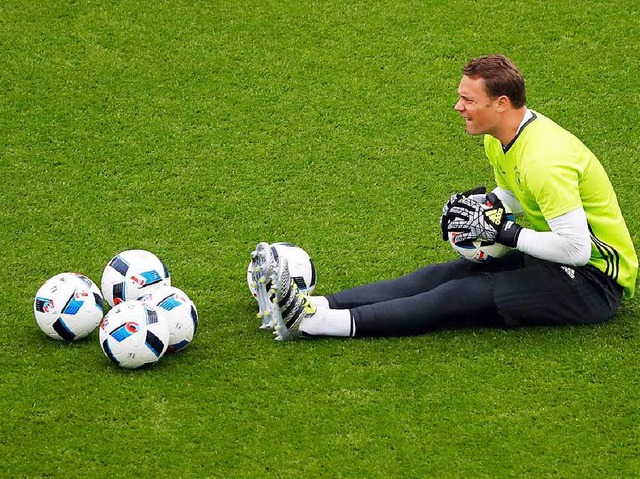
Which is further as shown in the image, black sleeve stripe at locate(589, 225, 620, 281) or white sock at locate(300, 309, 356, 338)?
white sock at locate(300, 309, 356, 338)

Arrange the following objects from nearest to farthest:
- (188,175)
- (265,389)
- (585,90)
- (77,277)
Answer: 1. (265,389)
2. (77,277)
3. (188,175)
4. (585,90)

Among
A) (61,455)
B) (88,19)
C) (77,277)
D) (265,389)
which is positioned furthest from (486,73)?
(88,19)

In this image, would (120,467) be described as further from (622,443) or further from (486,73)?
(486,73)

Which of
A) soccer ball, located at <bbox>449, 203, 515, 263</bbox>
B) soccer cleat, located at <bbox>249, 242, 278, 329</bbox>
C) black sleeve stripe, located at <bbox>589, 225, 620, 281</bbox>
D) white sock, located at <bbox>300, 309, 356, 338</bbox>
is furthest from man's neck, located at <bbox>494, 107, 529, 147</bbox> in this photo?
soccer cleat, located at <bbox>249, 242, 278, 329</bbox>

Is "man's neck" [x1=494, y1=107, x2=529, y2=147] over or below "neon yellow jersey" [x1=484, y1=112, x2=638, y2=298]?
over

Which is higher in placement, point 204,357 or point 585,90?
point 585,90

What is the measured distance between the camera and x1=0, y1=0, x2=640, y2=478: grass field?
5.74m

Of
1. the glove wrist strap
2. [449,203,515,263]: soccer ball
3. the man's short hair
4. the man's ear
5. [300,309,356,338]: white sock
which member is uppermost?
the man's short hair

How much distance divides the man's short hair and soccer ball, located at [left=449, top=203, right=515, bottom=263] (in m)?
0.75

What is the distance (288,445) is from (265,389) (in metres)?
0.57

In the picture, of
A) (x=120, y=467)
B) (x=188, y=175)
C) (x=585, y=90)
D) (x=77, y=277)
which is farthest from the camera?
(x=585, y=90)

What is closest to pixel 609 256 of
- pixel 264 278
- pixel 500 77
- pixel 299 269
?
pixel 500 77

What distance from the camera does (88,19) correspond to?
10648 mm

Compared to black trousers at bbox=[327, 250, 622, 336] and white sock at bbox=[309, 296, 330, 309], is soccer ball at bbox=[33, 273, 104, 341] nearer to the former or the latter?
white sock at bbox=[309, 296, 330, 309]
